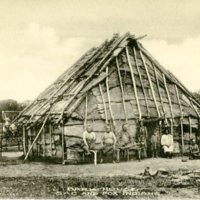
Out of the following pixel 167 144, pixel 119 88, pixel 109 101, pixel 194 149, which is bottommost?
pixel 194 149

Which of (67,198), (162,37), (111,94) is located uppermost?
(162,37)

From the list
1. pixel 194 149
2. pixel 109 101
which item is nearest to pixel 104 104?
pixel 109 101

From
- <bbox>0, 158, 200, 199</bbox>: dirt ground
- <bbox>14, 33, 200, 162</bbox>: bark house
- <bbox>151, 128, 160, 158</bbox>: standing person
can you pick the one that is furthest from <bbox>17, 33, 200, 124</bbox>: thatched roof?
<bbox>0, 158, 200, 199</bbox>: dirt ground

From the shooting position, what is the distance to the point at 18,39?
34.5 ft

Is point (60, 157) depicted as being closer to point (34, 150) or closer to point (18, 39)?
point (34, 150)

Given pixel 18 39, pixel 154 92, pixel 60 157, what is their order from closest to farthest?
pixel 18 39, pixel 60 157, pixel 154 92

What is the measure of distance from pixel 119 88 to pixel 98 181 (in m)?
3.91

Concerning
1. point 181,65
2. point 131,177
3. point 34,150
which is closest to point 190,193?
point 131,177

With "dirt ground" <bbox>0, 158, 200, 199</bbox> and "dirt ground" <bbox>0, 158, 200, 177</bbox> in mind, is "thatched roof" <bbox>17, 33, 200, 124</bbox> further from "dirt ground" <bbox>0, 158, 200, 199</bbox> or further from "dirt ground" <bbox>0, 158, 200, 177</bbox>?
"dirt ground" <bbox>0, 158, 200, 199</bbox>

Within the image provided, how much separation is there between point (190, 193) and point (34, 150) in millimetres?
5711

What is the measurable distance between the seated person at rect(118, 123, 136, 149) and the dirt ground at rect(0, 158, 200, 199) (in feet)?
3.68

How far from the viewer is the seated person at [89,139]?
12.0 m

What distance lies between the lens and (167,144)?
42.7 feet

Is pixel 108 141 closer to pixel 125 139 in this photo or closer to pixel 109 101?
pixel 125 139
